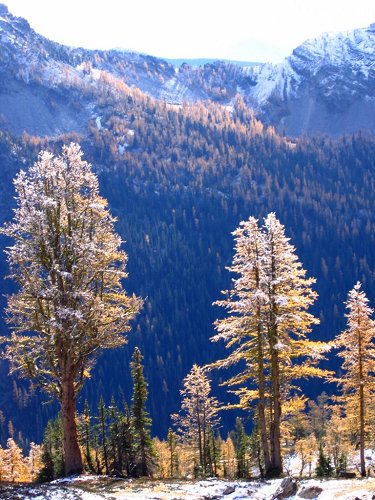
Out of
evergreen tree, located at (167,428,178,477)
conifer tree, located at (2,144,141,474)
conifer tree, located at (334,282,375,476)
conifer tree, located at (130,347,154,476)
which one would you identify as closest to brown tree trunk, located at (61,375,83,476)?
conifer tree, located at (2,144,141,474)

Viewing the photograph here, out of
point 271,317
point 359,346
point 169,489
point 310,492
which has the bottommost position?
point 310,492

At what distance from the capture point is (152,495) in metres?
18.8

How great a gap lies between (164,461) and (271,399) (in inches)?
2784

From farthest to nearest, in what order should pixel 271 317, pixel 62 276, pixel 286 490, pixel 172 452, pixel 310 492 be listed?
pixel 172 452 → pixel 271 317 → pixel 62 276 → pixel 286 490 → pixel 310 492

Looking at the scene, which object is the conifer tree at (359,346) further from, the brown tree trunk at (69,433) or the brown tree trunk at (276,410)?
the brown tree trunk at (69,433)

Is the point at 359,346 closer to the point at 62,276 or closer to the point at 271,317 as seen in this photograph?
the point at 271,317

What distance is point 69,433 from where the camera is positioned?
23.5 metres

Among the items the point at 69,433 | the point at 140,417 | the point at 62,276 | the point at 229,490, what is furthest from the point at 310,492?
the point at 140,417

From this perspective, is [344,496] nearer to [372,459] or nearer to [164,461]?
[372,459]

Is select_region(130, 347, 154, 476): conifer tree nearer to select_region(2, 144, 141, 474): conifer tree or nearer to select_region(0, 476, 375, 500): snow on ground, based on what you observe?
select_region(2, 144, 141, 474): conifer tree

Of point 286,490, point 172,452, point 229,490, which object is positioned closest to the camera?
point 286,490

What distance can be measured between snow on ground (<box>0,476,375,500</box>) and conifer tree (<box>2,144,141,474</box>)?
3.44 m

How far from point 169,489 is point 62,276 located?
920 centimetres

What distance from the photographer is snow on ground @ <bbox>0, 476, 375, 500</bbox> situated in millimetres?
17922
